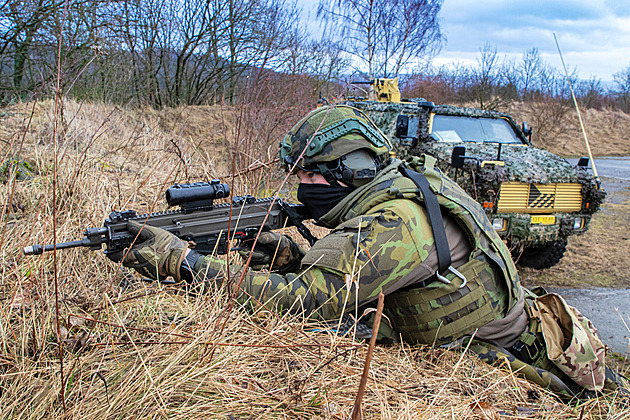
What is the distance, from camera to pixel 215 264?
6.79ft

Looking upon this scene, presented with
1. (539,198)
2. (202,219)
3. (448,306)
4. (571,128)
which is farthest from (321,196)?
(571,128)

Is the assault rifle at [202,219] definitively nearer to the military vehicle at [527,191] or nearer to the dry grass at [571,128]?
the military vehicle at [527,191]

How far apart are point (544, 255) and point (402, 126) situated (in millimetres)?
2691

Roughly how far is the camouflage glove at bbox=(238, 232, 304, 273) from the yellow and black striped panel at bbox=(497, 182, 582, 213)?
3.36 meters

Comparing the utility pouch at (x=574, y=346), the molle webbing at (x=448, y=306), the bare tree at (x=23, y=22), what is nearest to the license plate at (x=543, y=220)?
the utility pouch at (x=574, y=346)

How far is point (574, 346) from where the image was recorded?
215cm

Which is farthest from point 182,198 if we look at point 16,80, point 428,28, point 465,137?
point 428,28

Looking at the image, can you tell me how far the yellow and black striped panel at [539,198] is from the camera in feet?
17.2

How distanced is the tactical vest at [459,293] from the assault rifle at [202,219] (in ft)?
2.62

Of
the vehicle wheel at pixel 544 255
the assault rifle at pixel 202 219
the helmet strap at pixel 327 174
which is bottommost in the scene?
the vehicle wheel at pixel 544 255

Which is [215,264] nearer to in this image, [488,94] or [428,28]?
[428,28]

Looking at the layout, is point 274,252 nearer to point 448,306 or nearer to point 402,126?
point 448,306

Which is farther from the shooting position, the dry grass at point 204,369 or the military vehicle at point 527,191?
the military vehicle at point 527,191

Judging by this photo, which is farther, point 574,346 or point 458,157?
point 458,157
